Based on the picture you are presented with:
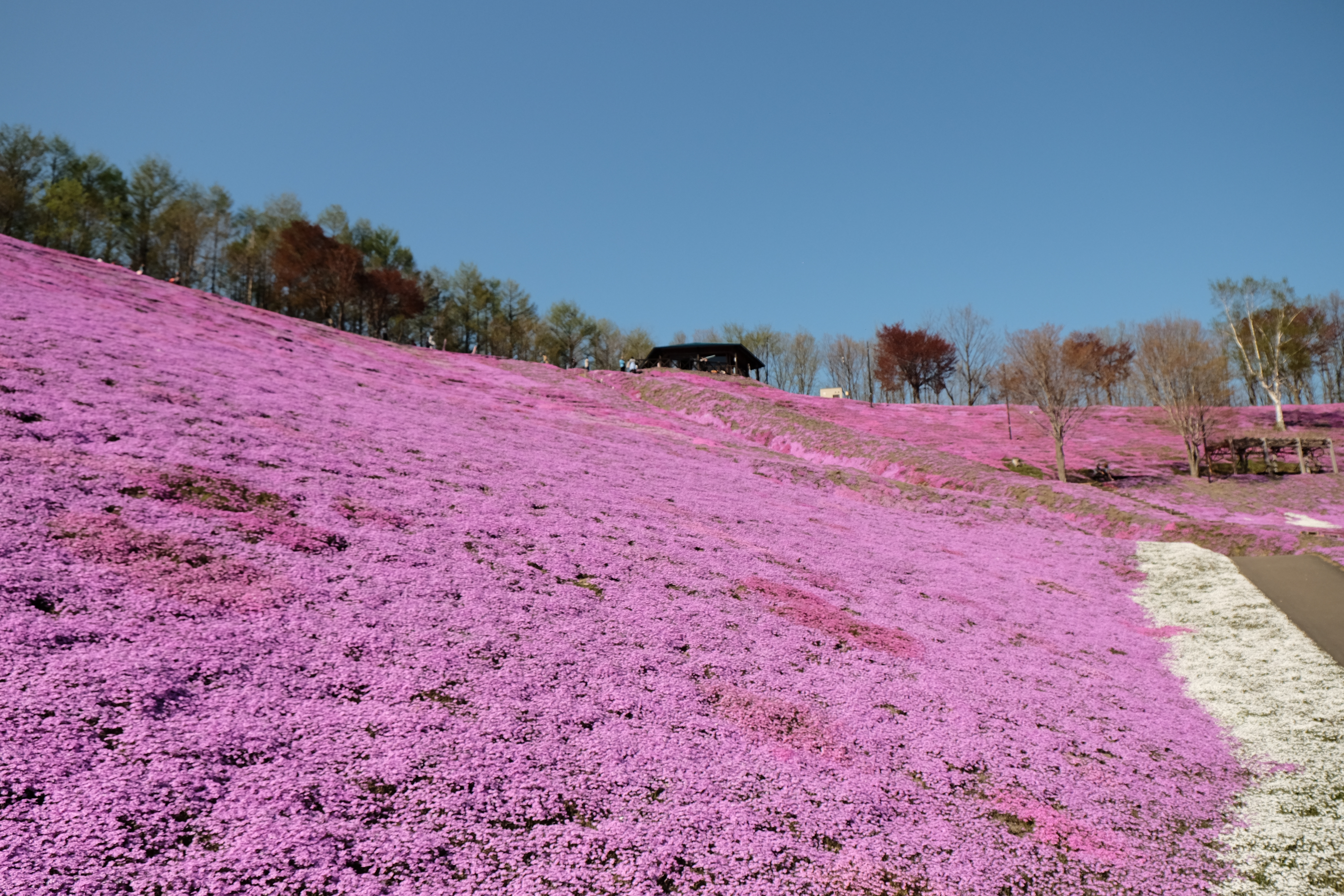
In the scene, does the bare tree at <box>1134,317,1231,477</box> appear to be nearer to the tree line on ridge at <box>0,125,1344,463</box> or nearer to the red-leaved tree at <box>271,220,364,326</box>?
the tree line on ridge at <box>0,125,1344,463</box>

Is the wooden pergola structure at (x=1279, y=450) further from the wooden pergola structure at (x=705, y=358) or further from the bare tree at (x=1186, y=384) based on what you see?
the wooden pergola structure at (x=705, y=358)

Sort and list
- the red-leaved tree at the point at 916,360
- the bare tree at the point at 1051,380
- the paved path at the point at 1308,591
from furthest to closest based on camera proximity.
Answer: the red-leaved tree at the point at 916,360 < the bare tree at the point at 1051,380 < the paved path at the point at 1308,591

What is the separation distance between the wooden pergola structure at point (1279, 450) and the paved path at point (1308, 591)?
18.9 meters

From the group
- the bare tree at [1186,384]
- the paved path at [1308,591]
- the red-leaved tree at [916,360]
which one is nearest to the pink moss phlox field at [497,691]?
the paved path at [1308,591]

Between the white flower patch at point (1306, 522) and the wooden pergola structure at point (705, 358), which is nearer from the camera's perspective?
the white flower patch at point (1306, 522)

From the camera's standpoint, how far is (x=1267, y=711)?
22.7 feet

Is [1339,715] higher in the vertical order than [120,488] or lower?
lower

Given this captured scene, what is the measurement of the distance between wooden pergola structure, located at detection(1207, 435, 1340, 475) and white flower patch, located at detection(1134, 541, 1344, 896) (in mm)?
21523

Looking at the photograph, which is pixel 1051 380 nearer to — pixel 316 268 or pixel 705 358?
pixel 705 358

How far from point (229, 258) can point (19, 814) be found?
6493cm

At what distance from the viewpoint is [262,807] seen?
112 inches

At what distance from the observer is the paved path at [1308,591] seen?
9.23 m

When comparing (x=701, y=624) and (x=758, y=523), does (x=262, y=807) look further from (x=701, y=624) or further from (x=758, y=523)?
(x=758, y=523)

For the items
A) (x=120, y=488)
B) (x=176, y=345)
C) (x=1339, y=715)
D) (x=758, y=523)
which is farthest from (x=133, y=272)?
(x=1339, y=715)
